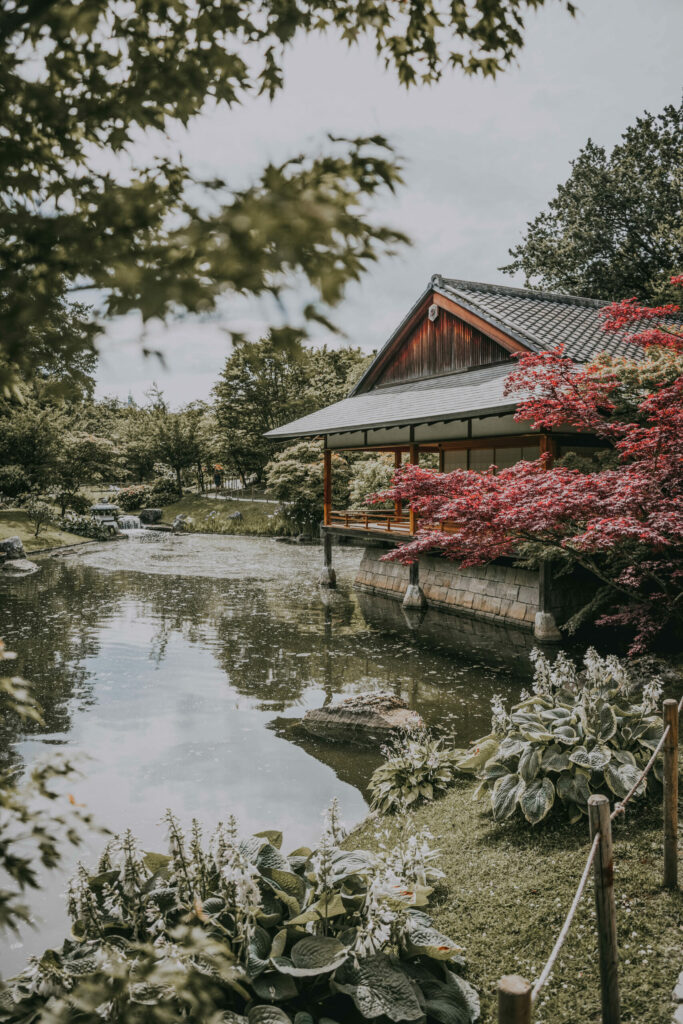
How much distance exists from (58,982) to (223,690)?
663 cm

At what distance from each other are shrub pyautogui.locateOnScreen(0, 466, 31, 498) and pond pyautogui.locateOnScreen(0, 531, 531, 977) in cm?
923

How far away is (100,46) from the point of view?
179 cm

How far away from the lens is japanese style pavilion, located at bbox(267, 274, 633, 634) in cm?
1312

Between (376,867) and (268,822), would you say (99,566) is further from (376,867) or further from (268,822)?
(376,867)

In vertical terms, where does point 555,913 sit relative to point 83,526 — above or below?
below

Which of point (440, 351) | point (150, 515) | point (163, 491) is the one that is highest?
point (440, 351)

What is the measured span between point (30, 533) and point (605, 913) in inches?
1016

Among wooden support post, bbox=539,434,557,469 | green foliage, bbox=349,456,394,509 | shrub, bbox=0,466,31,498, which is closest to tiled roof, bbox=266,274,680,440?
wooden support post, bbox=539,434,557,469

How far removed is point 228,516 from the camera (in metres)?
32.2

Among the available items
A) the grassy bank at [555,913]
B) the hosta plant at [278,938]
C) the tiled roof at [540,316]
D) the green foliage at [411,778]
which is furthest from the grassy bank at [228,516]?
the hosta plant at [278,938]

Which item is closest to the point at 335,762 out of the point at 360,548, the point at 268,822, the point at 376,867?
the point at 268,822

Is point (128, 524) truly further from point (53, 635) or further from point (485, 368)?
point (485, 368)

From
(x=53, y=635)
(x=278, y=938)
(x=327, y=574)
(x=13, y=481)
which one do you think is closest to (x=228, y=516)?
(x=13, y=481)

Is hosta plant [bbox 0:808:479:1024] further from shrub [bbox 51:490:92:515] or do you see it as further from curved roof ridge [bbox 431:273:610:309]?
shrub [bbox 51:490:92:515]
